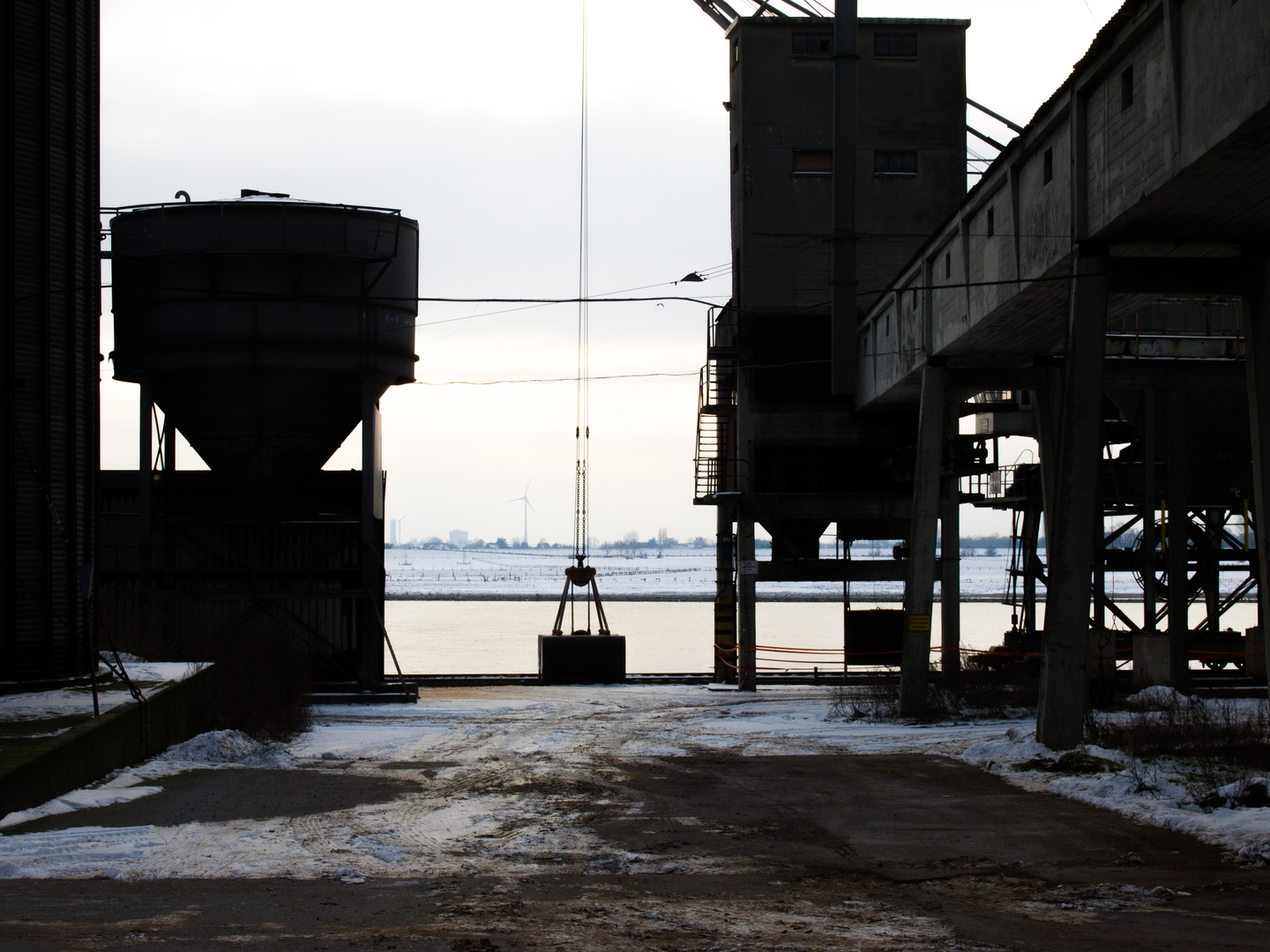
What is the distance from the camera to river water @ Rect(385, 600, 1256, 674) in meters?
41.5

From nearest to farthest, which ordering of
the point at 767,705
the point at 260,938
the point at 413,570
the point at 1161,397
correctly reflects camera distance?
1. the point at 260,938
2. the point at 767,705
3. the point at 1161,397
4. the point at 413,570

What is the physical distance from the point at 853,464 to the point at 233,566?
14.6 m

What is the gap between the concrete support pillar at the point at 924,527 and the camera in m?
19.8

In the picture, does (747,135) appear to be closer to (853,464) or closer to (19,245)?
(853,464)

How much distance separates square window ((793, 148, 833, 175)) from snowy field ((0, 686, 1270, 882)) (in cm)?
1366

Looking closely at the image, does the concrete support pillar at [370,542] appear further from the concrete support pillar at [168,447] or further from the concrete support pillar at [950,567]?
the concrete support pillar at [950,567]

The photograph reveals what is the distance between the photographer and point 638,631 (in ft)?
198

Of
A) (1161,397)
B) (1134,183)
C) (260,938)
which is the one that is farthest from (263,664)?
(1161,397)

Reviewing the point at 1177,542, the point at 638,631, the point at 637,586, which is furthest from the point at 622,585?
the point at 1177,542

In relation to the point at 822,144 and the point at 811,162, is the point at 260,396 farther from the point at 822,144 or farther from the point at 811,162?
the point at 822,144

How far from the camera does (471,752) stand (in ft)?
48.5

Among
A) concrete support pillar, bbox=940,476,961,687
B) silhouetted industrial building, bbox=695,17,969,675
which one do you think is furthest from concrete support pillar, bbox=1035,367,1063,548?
silhouetted industrial building, bbox=695,17,969,675

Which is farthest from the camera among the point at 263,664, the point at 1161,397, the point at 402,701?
the point at 1161,397

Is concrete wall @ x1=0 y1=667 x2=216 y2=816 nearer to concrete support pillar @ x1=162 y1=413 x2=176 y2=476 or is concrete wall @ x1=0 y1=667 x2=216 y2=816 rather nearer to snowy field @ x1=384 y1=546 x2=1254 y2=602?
concrete support pillar @ x1=162 y1=413 x2=176 y2=476
